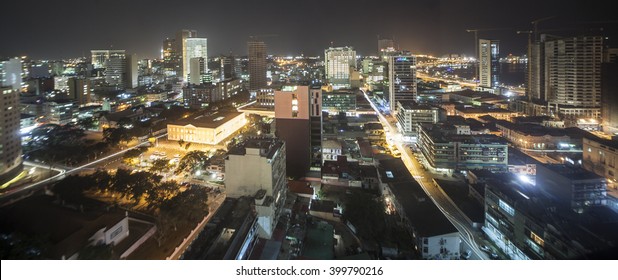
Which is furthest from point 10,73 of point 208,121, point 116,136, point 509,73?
point 509,73

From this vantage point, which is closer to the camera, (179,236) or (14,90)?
(179,236)

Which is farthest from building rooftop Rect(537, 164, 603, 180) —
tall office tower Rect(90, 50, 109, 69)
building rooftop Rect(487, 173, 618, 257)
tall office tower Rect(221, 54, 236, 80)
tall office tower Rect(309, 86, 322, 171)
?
tall office tower Rect(90, 50, 109, 69)

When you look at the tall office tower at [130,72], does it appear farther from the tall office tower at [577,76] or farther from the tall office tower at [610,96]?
the tall office tower at [610,96]

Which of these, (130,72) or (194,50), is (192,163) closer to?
(130,72)

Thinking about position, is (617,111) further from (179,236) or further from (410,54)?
(179,236)

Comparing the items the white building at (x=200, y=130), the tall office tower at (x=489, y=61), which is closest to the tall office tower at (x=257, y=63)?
the white building at (x=200, y=130)

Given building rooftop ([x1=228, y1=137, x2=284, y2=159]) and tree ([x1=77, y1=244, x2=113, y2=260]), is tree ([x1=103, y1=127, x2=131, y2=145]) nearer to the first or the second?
building rooftop ([x1=228, y1=137, x2=284, y2=159])

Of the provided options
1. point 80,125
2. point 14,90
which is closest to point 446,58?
point 80,125
